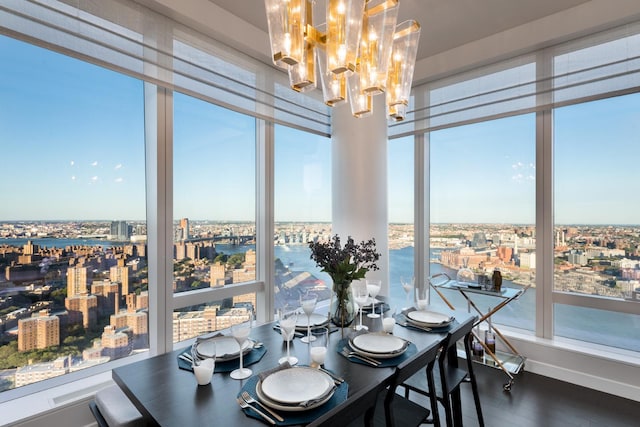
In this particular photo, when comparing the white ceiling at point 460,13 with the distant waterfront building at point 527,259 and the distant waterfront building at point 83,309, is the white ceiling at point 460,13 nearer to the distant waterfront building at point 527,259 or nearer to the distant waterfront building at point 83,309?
the distant waterfront building at point 527,259

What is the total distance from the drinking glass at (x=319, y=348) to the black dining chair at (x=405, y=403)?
0.97ft

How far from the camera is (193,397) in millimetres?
1160

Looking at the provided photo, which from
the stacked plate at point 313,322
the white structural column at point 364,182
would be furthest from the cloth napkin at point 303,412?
the white structural column at point 364,182

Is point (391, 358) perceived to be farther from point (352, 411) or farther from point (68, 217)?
point (68, 217)

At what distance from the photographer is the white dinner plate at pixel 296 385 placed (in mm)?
1119

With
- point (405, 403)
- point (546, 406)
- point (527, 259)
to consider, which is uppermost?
point (527, 259)

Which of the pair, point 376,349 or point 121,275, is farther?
point 121,275

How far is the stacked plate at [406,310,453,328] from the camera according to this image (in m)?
1.85

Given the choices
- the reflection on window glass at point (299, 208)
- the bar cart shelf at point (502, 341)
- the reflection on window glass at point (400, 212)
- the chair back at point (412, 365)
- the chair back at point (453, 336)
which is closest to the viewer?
the chair back at point (412, 365)

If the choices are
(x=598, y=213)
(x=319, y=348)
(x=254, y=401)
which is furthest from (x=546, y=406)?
(x=254, y=401)

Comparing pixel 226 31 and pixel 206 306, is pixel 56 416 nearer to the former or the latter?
pixel 206 306

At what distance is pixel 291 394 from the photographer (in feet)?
3.77

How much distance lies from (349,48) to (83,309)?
2205 mm

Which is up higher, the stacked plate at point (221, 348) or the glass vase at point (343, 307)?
the glass vase at point (343, 307)
